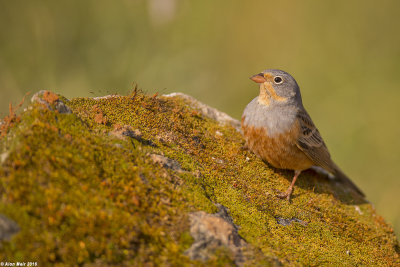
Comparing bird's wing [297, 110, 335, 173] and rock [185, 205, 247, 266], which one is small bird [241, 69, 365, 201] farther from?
rock [185, 205, 247, 266]

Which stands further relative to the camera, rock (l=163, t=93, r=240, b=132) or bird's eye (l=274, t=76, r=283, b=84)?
rock (l=163, t=93, r=240, b=132)

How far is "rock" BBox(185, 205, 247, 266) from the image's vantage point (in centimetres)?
349

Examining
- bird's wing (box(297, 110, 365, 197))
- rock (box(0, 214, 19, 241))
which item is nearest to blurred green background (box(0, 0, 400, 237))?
bird's wing (box(297, 110, 365, 197))

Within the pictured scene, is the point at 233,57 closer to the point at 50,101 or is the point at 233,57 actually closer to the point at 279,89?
the point at 279,89

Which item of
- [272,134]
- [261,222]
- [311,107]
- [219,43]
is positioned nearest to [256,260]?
[261,222]

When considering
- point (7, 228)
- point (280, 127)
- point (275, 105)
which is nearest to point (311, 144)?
point (280, 127)

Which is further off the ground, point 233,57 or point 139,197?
point 233,57

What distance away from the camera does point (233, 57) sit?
1559 centimetres

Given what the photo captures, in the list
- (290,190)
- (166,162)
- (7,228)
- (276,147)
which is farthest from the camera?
(276,147)

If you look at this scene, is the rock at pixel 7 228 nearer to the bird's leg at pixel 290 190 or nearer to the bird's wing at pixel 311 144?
the bird's leg at pixel 290 190

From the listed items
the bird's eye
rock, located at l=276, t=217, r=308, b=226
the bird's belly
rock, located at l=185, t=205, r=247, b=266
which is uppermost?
the bird's eye

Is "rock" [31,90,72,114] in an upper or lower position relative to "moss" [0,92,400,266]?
upper

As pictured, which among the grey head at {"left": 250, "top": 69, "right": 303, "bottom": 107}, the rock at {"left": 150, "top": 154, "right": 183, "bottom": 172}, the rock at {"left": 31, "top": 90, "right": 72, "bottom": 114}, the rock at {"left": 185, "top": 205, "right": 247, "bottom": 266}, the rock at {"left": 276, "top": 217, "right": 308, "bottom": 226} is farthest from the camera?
the grey head at {"left": 250, "top": 69, "right": 303, "bottom": 107}

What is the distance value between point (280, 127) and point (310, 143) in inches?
36.8
